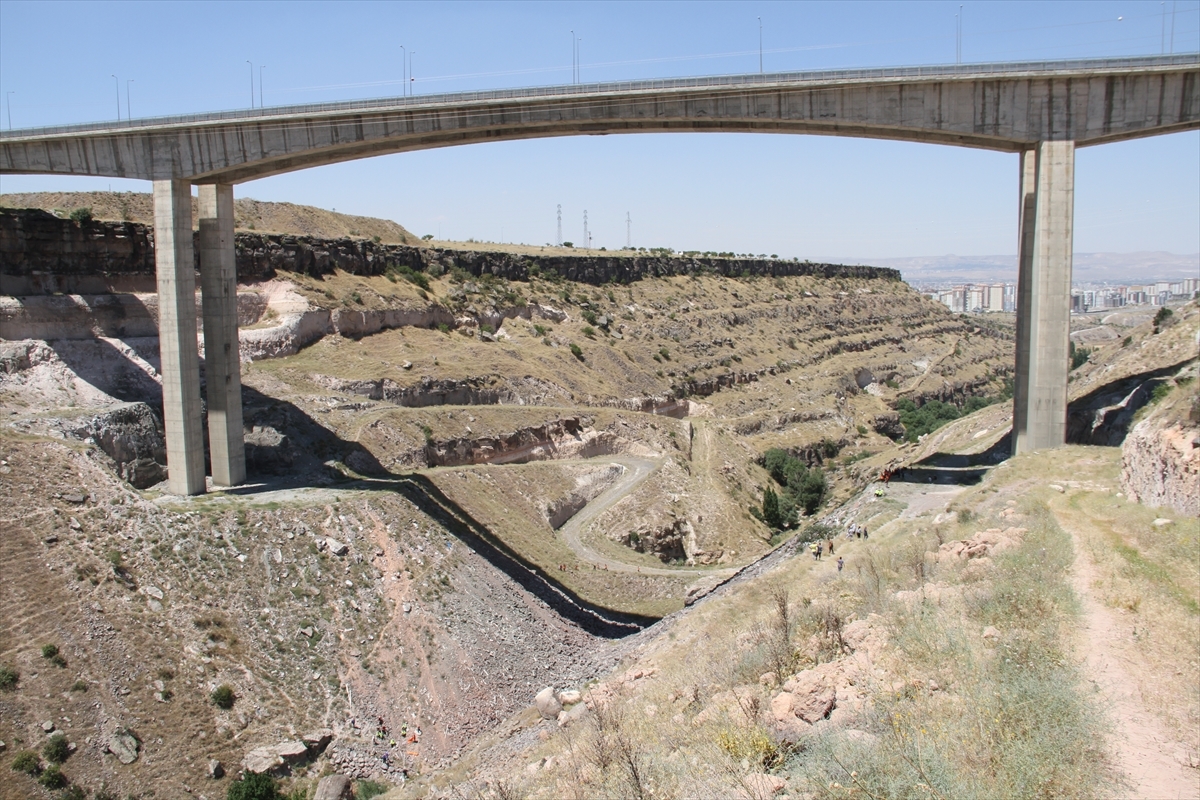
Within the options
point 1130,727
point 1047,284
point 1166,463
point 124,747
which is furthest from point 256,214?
→ point 1130,727

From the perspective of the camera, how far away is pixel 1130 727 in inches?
458

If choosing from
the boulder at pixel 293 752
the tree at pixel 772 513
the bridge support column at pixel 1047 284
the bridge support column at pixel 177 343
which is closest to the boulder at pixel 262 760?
the boulder at pixel 293 752

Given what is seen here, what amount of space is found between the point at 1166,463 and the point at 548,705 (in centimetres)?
1566

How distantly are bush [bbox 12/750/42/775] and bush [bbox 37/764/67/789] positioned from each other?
200 millimetres

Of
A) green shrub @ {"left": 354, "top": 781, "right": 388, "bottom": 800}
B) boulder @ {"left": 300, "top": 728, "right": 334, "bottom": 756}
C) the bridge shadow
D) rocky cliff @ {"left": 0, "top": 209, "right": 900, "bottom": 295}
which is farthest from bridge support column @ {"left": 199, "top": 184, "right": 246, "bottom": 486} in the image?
green shrub @ {"left": 354, "top": 781, "right": 388, "bottom": 800}

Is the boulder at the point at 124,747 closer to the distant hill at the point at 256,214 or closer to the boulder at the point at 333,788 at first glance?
the boulder at the point at 333,788

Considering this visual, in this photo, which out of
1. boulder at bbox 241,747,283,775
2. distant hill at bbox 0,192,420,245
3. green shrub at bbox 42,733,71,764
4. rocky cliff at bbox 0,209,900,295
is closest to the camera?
green shrub at bbox 42,733,71,764

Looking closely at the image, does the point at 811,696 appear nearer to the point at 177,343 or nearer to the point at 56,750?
the point at 56,750

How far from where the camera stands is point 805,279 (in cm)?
10831

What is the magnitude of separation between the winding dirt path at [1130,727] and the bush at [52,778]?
20315mm

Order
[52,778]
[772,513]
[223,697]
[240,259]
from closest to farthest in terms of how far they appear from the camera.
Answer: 1. [52,778]
2. [223,697]
3. [772,513]
4. [240,259]

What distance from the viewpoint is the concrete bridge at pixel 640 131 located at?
3002 cm

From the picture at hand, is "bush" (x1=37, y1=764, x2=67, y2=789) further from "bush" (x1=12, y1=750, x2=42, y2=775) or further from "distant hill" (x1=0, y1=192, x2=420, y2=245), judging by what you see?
"distant hill" (x1=0, y1=192, x2=420, y2=245)

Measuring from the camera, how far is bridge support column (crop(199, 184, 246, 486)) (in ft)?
109
